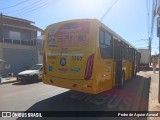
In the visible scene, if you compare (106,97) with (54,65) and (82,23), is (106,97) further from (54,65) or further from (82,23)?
(82,23)

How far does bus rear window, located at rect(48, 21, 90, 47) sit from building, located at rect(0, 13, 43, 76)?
16.6m

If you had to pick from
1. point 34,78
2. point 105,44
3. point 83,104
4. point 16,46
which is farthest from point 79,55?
point 16,46

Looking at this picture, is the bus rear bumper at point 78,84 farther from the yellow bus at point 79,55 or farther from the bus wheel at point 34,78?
the bus wheel at point 34,78

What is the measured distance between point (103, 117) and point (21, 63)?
22.0 m

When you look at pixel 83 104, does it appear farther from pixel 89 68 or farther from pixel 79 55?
pixel 79 55

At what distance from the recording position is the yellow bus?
322 inches

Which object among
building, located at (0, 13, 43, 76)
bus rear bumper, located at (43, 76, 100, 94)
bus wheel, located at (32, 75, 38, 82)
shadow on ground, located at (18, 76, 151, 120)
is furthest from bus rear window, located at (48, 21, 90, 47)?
building, located at (0, 13, 43, 76)

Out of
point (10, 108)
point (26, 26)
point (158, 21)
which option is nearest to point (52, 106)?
point (10, 108)

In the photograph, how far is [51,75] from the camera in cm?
937

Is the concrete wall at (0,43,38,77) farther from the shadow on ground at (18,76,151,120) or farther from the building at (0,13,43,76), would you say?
the shadow on ground at (18,76,151,120)

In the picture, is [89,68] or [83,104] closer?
[89,68]

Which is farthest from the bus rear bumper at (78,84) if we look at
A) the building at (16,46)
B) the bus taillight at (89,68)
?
the building at (16,46)

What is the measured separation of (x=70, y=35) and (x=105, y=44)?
1.45 metres

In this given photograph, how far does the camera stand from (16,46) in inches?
1053
